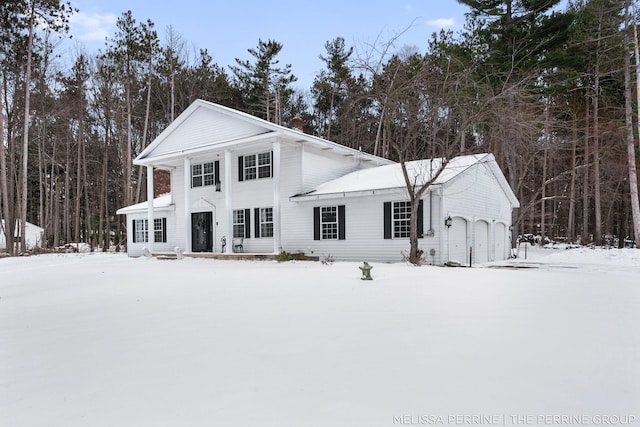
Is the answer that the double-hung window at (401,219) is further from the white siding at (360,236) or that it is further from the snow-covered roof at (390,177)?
the snow-covered roof at (390,177)

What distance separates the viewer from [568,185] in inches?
1180

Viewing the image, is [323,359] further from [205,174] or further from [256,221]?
[205,174]

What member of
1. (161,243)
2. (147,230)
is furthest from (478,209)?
(147,230)

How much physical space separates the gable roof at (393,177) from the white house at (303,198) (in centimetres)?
5

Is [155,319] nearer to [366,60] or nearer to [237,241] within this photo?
[366,60]

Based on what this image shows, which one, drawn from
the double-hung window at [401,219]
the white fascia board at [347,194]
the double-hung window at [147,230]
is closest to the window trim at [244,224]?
the white fascia board at [347,194]

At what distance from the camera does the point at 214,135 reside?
18125mm

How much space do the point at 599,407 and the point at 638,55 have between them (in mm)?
22201

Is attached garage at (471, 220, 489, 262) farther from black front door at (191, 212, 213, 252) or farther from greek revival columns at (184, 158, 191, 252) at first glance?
greek revival columns at (184, 158, 191, 252)

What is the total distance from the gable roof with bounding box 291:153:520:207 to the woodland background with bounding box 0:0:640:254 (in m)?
0.95

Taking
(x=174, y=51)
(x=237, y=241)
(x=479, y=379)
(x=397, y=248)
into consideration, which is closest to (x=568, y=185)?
(x=397, y=248)

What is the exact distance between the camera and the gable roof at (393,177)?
47.1 feet

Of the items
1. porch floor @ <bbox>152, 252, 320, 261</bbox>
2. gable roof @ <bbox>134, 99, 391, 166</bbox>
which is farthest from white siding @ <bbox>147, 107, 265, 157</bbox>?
porch floor @ <bbox>152, 252, 320, 261</bbox>

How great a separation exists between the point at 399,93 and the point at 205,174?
10512 mm
